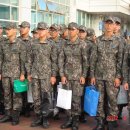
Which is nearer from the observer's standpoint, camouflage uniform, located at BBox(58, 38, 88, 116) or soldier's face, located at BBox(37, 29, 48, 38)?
camouflage uniform, located at BBox(58, 38, 88, 116)

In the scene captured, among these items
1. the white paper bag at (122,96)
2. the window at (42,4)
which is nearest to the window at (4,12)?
the window at (42,4)

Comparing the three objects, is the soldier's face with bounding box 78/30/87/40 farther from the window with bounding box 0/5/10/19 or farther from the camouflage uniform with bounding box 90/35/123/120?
the window with bounding box 0/5/10/19

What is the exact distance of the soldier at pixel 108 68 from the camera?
657 centimetres

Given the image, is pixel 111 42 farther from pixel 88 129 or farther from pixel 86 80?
pixel 88 129

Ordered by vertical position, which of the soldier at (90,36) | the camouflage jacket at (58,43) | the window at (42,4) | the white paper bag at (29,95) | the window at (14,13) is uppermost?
the window at (42,4)

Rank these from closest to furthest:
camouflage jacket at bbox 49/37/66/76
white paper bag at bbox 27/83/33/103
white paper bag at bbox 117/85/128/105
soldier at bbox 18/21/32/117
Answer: white paper bag at bbox 117/85/128/105 → camouflage jacket at bbox 49/37/66/76 → soldier at bbox 18/21/32/117 → white paper bag at bbox 27/83/33/103

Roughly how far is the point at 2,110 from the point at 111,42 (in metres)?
3.09

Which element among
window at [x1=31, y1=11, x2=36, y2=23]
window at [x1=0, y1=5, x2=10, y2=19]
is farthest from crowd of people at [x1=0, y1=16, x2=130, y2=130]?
window at [x1=31, y1=11, x2=36, y2=23]

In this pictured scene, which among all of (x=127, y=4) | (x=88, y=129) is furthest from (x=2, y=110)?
(x=127, y=4)

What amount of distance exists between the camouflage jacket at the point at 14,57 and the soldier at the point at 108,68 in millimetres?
1477

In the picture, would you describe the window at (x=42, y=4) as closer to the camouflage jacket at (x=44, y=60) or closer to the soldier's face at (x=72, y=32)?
the camouflage jacket at (x=44, y=60)

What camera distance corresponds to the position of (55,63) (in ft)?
23.7

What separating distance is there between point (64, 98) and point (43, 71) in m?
0.68

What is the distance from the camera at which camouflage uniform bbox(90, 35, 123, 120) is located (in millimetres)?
6578
